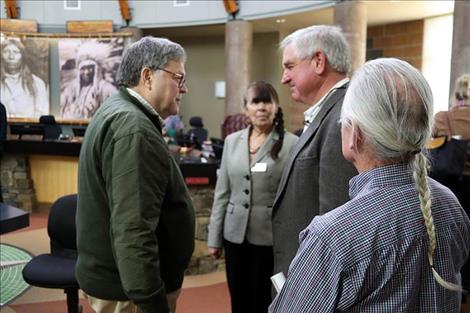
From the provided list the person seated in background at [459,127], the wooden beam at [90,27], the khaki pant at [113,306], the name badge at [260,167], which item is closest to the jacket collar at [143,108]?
the khaki pant at [113,306]

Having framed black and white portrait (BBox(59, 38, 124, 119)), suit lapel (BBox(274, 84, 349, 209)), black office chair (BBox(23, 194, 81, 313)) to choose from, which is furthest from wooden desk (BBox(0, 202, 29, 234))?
framed black and white portrait (BBox(59, 38, 124, 119))

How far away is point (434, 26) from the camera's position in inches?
380

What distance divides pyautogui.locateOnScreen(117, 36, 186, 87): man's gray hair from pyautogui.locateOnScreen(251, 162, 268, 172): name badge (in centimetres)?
101

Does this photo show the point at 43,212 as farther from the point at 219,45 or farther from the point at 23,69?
the point at 219,45

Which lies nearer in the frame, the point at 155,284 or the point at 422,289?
the point at 422,289

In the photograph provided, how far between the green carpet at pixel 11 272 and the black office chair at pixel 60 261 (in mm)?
920

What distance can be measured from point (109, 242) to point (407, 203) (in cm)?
102

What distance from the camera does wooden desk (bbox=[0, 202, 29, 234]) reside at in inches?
100

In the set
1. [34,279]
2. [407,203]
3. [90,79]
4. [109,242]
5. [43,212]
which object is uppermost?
[90,79]

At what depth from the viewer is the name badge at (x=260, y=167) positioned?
8.21 feet

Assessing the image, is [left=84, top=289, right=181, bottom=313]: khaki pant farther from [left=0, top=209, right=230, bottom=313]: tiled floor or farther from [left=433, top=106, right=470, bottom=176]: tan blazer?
[left=433, top=106, right=470, bottom=176]: tan blazer

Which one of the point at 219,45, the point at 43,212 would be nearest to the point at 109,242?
the point at 43,212

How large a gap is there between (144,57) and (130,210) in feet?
1.80

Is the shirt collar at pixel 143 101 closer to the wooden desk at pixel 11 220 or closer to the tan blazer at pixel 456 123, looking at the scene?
the wooden desk at pixel 11 220
